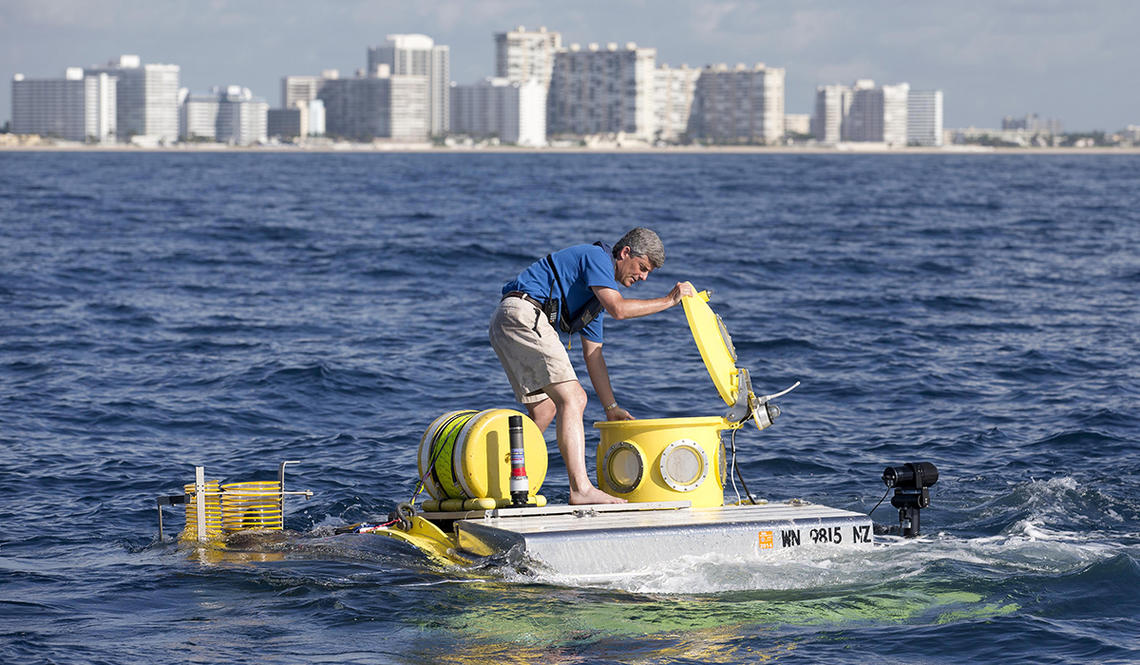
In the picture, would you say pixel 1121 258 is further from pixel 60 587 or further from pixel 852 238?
pixel 60 587

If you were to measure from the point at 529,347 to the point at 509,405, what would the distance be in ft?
20.0

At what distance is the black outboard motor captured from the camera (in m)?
8.49

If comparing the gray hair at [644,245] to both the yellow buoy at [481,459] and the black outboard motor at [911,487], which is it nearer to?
the yellow buoy at [481,459]

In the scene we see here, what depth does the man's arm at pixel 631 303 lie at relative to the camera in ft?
25.9

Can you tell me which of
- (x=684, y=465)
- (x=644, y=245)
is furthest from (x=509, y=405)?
(x=644, y=245)

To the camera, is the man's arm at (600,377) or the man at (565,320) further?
the man's arm at (600,377)

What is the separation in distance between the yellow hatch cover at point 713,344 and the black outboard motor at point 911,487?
1.05 metres

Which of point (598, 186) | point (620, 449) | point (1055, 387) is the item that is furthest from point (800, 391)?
point (598, 186)

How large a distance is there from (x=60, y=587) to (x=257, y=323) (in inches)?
460

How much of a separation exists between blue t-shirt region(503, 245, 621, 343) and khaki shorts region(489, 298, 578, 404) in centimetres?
13

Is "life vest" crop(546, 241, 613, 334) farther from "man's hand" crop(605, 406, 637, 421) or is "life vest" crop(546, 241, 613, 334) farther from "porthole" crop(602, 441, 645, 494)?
"porthole" crop(602, 441, 645, 494)

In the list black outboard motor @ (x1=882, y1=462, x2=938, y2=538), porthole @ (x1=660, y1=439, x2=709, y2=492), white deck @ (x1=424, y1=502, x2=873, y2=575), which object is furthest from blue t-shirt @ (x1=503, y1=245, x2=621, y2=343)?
black outboard motor @ (x1=882, y1=462, x2=938, y2=538)

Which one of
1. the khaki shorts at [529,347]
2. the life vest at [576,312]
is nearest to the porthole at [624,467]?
the khaki shorts at [529,347]

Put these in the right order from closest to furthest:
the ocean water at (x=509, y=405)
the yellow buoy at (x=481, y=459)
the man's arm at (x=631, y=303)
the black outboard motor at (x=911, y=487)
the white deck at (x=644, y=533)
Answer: the ocean water at (x=509, y=405) < the white deck at (x=644, y=533) < the man's arm at (x=631, y=303) < the yellow buoy at (x=481, y=459) < the black outboard motor at (x=911, y=487)
